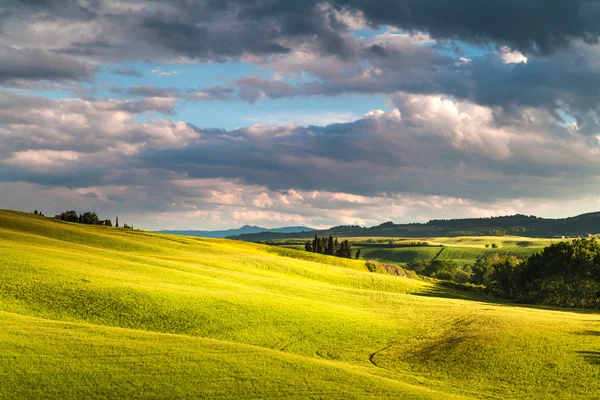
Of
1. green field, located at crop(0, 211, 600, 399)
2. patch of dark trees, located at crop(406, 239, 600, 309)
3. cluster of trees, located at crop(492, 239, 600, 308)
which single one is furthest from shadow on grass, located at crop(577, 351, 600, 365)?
cluster of trees, located at crop(492, 239, 600, 308)

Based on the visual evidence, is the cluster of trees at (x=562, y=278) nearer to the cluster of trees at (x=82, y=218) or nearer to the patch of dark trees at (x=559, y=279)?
the patch of dark trees at (x=559, y=279)

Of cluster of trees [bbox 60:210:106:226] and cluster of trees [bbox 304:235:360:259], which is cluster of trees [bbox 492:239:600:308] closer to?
cluster of trees [bbox 304:235:360:259]

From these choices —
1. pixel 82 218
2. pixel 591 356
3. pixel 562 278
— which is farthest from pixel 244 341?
pixel 82 218

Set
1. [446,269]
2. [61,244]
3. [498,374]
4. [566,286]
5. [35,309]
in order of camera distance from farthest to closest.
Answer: [446,269] → [566,286] → [61,244] → [35,309] → [498,374]

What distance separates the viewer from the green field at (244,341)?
27.2 meters

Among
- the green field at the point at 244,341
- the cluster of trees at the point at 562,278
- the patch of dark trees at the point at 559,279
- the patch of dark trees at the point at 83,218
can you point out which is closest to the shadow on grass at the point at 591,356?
the green field at the point at 244,341

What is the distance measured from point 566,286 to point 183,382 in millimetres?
94166

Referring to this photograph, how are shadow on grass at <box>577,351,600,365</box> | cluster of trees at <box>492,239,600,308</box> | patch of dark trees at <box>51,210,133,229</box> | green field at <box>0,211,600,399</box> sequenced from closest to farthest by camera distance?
green field at <box>0,211,600,399</box>
shadow on grass at <box>577,351,600,365</box>
cluster of trees at <box>492,239,600,308</box>
patch of dark trees at <box>51,210,133,229</box>

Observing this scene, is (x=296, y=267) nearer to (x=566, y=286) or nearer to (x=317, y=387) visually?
(x=566, y=286)

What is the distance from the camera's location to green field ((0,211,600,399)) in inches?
1072

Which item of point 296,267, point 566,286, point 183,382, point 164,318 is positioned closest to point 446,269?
point 566,286

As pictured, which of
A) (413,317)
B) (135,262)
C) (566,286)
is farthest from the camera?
(566,286)

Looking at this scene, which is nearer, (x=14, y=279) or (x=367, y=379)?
(x=367, y=379)

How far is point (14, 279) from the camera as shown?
157ft
